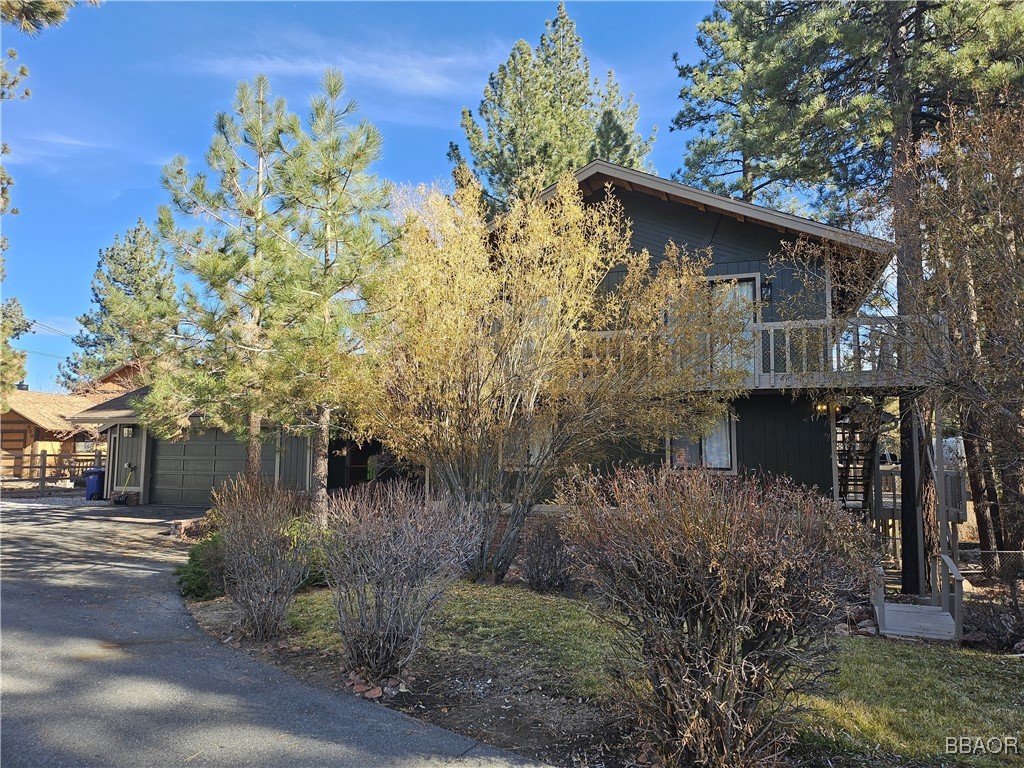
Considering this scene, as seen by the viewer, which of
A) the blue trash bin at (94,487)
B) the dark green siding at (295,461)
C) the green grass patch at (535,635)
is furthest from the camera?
the blue trash bin at (94,487)

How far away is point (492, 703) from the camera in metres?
4.68

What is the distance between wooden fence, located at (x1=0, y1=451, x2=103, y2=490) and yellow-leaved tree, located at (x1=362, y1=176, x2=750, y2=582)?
2395 centimetres

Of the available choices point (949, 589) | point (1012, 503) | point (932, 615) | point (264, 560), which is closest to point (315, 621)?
point (264, 560)

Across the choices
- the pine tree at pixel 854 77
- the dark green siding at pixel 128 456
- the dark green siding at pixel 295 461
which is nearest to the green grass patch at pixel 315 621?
the pine tree at pixel 854 77

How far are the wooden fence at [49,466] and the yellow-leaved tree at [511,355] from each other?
78.6 feet

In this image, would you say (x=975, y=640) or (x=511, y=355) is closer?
(x=975, y=640)

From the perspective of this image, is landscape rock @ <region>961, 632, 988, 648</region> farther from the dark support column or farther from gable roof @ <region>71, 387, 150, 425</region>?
gable roof @ <region>71, 387, 150, 425</region>

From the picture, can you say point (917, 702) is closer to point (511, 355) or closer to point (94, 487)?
point (511, 355)

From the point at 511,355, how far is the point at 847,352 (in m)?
5.18

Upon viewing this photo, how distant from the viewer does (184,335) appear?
11.4 meters

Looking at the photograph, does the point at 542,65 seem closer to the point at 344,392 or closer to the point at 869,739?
the point at 344,392

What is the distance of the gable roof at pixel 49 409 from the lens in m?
30.0

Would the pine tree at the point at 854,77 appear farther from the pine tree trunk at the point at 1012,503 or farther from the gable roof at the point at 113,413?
the gable roof at the point at 113,413

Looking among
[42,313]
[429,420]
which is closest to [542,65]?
[429,420]
